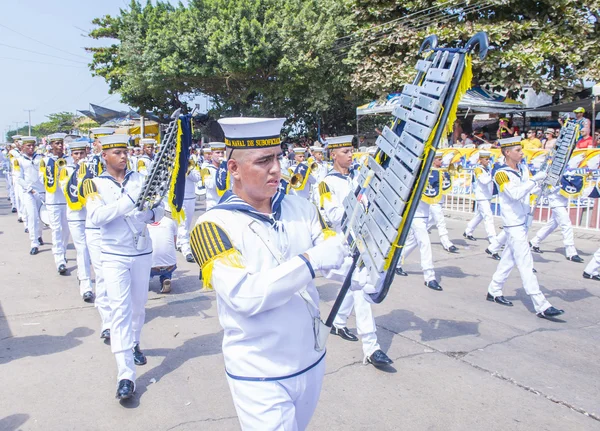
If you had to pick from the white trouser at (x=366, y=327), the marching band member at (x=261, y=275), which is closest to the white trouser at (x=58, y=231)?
the white trouser at (x=366, y=327)

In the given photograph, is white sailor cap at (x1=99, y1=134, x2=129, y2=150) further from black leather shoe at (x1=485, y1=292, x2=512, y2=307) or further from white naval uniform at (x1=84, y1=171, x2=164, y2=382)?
black leather shoe at (x1=485, y1=292, x2=512, y2=307)

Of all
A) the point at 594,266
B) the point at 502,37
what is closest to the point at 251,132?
the point at 594,266

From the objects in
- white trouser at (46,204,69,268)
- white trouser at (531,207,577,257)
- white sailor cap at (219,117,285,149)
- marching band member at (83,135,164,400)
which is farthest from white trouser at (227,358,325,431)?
white trouser at (531,207,577,257)

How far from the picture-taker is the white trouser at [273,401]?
2.33m

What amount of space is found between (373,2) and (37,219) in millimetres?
15242

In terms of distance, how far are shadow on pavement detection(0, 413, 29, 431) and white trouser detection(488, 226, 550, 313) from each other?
5561 mm

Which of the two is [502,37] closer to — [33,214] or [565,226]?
[565,226]

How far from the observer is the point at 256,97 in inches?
1163

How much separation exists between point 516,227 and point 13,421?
5959mm

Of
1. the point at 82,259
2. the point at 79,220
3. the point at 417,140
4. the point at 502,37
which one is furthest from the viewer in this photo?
the point at 502,37

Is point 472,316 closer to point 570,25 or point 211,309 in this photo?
point 211,309

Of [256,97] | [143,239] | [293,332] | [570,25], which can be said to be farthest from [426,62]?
[256,97]

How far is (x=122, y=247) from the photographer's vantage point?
187 inches

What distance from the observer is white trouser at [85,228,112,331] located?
545 centimetres
